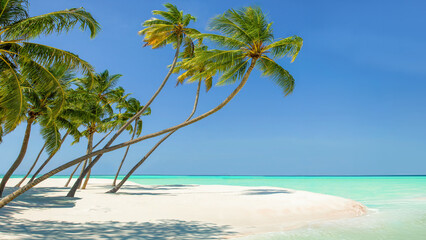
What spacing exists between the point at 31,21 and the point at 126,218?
6.10 metres

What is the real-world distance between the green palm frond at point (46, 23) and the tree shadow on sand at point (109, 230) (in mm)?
4597

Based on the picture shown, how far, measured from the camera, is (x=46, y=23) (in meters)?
7.80

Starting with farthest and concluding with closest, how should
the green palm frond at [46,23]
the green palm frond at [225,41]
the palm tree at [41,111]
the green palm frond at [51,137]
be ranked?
1. the green palm frond at [51,137]
2. the palm tree at [41,111]
3. the green palm frond at [225,41]
4. the green palm frond at [46,23]

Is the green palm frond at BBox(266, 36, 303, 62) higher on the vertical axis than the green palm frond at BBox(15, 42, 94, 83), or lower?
higher

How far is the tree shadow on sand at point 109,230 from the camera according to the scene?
25.2ft

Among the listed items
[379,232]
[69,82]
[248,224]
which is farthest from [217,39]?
[69,82]

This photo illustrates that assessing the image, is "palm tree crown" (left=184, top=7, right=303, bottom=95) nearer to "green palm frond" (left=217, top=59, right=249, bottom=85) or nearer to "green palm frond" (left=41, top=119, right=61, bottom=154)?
"green palm frond" (left=217, top=59, right=249, bottom=85)

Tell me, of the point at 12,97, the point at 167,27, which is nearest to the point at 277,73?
the point at 167,27

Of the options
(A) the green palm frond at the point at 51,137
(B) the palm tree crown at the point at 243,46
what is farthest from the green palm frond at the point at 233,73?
(A) the green palm frond at the point at 51,137

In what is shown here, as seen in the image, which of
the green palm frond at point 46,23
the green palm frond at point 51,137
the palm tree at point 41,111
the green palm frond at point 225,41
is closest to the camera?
the green palm frond at point 46,23

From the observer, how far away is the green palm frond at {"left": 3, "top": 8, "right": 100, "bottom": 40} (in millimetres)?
7594

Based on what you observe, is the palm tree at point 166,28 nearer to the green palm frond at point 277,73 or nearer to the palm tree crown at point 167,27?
the palm tree crown at point 167,27

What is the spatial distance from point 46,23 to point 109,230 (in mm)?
5319

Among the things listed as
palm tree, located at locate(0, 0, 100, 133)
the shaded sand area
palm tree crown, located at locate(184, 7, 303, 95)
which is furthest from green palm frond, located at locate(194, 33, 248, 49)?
the shaded sand area
